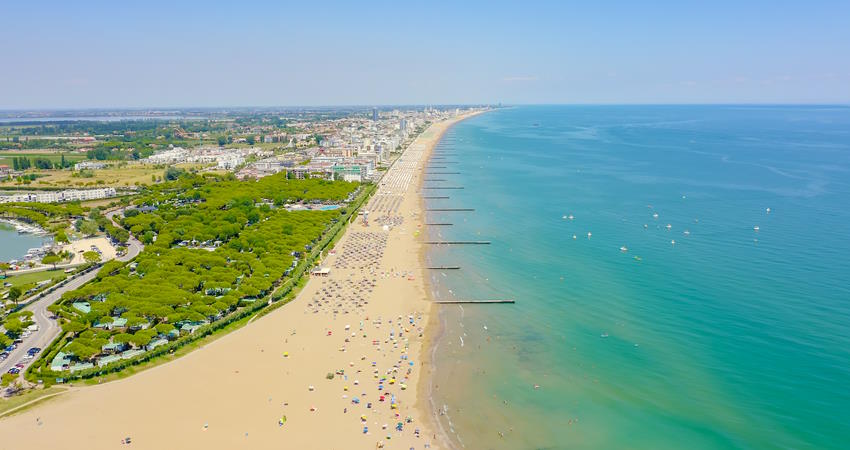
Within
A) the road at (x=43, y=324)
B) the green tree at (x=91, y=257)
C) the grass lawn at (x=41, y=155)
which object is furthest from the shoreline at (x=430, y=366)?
the grass lawn at (x=41, y=155)

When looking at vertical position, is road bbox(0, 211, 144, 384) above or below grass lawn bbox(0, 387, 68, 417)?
above

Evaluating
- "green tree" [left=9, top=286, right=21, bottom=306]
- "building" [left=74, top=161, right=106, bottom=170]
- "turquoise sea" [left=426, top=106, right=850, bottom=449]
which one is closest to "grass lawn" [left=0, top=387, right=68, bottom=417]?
"green tree" [left=9, top=286, right=21, bottom=306]

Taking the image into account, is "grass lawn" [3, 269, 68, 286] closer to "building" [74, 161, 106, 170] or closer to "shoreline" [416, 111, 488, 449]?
"shoreline" [416, 111, 488, 449]

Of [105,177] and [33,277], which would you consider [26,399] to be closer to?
[33,277]

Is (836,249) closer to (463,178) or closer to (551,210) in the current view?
(551,210)

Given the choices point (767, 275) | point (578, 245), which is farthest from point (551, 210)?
point (767, 275)

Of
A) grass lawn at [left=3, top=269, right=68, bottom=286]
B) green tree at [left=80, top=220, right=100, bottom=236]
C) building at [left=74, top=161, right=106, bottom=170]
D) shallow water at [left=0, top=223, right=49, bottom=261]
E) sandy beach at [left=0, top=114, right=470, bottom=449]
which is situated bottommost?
sandy beach at [left=0, top=114, right=470, bottom=449]
